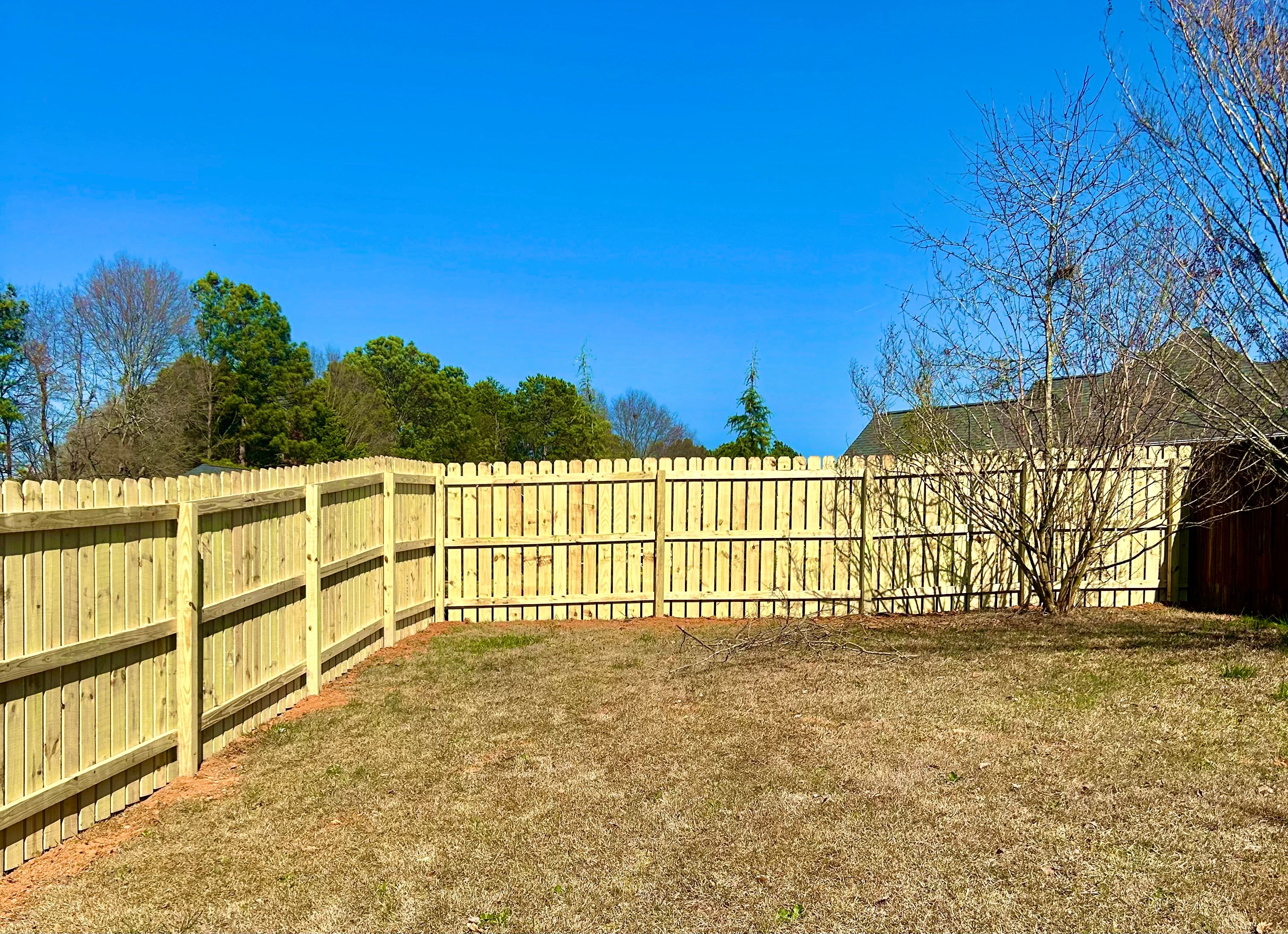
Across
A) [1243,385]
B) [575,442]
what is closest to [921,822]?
[1243,385]

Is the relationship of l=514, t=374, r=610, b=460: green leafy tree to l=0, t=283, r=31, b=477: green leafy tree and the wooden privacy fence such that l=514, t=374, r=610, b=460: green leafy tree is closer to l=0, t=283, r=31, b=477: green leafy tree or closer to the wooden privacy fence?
l=0, t=283, r=31, b=477: green leafy tree

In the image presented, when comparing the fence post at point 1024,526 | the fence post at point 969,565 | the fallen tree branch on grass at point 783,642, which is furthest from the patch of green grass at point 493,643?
the fence post at point 1024,526

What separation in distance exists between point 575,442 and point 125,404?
15885 millimetres

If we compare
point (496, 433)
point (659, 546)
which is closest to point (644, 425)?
point (496, 433)

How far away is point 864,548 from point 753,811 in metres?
5.91

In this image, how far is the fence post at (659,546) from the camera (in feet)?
30.9

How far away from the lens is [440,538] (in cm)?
934

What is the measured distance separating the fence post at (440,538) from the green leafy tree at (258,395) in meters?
25.2

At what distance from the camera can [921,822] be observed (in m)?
3.79

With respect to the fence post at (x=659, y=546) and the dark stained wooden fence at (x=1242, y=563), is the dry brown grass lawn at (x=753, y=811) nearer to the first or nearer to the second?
the dark stained wooden fence at (x=1242, y=563)

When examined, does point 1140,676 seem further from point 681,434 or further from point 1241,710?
point 681,434

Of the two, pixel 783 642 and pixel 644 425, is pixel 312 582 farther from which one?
pixel 644 425

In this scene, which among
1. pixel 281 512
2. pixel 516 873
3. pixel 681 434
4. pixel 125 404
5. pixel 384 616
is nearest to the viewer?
pixel 516 873

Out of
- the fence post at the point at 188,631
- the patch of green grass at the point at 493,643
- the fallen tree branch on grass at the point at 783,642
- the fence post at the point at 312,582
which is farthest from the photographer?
the patch of green grass at the point at 493,643
